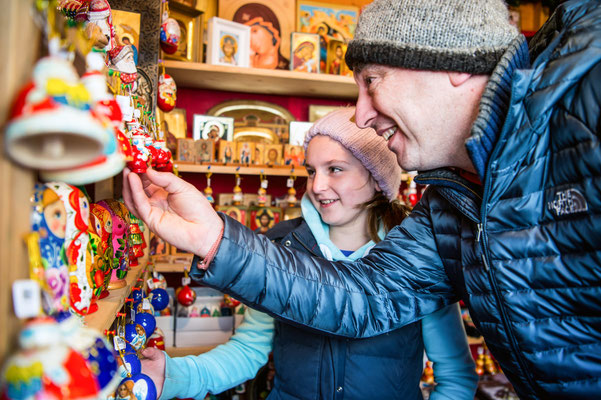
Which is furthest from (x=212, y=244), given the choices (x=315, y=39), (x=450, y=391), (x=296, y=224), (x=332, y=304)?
(x=315, y=39)

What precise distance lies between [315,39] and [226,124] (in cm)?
78

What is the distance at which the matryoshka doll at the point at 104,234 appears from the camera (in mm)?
935

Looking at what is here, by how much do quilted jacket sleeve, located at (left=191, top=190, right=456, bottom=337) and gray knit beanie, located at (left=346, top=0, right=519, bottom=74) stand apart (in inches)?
17.7

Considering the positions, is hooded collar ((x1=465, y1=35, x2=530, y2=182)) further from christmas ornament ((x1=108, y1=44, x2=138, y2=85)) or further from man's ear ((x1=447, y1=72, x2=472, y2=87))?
christmas ornament ((x1=108, y1=44, x2=138, y2=85))

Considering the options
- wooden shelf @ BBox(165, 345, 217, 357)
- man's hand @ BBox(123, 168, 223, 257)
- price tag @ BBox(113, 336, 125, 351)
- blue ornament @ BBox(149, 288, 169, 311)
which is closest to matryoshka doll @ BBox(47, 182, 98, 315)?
man's hand @ BBox(123, 168, 223, 257)

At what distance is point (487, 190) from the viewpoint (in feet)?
3.21

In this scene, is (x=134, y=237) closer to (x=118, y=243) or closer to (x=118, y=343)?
(x=118, y=243)

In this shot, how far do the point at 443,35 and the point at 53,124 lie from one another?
34.9 inches

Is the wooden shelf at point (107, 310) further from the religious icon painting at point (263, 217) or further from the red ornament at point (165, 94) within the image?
the religious icon painting at point (263, 217)

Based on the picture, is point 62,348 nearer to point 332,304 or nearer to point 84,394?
point 84,394

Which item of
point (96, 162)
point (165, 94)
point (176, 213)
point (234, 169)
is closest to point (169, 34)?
point (165, 94)

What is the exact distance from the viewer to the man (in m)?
0.87

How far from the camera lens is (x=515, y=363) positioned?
100 cm

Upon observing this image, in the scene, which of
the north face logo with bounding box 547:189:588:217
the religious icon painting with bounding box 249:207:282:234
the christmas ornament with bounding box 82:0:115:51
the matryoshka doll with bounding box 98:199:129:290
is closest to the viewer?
the north face logo with bounding box 547:189:588:217
